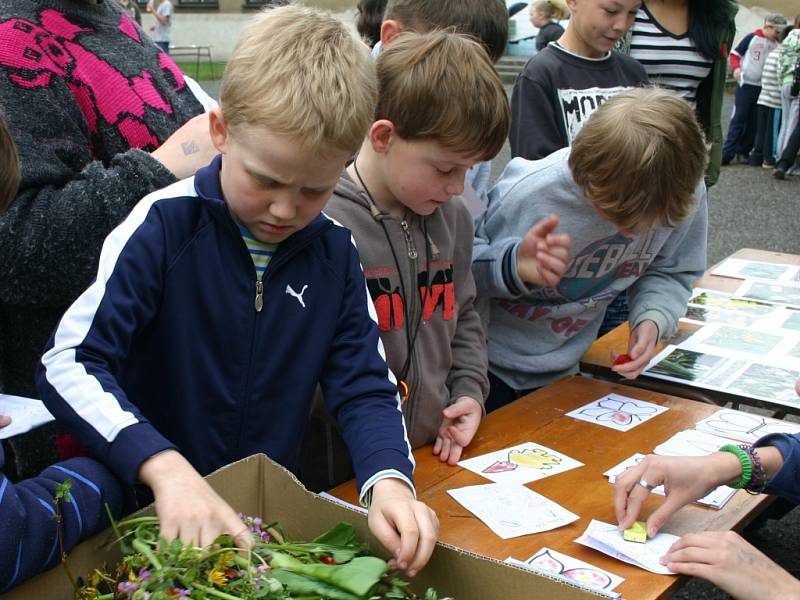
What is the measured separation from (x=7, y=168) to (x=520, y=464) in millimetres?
1179

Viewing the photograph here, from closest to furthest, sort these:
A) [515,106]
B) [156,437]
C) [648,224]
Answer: [156,437]
[648,224]
[515,106]

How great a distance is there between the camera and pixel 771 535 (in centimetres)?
321

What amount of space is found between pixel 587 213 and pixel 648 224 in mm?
216

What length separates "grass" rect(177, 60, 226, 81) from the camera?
720 inches

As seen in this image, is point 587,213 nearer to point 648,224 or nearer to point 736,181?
point 648,224

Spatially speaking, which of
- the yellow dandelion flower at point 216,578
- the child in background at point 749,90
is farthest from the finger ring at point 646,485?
the child in background at point 749,90

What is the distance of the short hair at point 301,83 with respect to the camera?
1416 mm

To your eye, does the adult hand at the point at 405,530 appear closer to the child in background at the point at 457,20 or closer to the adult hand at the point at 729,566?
the adult hand at the point at 729,566

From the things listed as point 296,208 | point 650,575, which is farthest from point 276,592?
point 650,575

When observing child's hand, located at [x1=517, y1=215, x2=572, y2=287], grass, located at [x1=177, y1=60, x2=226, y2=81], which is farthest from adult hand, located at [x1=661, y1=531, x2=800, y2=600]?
grass, located at [x1=177, y1=60, x2=226, y2=81]

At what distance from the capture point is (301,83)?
144 centimetres

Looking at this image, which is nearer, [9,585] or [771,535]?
[9,585]

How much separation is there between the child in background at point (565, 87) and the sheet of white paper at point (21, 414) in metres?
1.87

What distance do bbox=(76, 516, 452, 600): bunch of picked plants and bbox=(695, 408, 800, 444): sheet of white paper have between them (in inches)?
47.0
